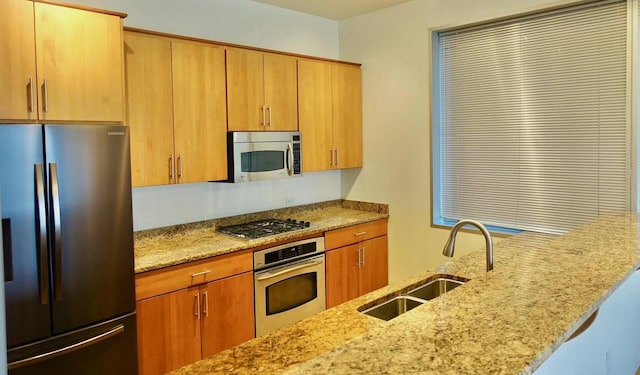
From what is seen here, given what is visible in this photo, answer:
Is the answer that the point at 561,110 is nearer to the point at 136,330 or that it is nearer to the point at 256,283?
the point at 256,283

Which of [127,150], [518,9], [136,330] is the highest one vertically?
[518,9]

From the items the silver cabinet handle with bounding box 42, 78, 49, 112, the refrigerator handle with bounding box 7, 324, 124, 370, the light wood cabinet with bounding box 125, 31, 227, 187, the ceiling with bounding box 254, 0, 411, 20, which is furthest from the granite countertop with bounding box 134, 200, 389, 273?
the ceiling with bounding box 254, 0, 411, 20

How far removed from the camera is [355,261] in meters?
3.99

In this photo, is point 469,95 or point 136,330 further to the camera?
point 469,95

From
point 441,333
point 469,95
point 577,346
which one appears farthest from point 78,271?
point 469,95

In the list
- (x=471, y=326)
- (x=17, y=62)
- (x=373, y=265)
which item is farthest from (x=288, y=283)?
(x=471, y=326)

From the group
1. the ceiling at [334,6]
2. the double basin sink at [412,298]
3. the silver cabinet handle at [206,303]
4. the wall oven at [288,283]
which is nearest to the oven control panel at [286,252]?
the wall oven at [288,283]

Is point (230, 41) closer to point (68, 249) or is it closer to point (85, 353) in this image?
point (68, 249)

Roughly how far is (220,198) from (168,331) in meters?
1.22

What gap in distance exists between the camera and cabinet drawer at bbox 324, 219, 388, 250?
374 cm

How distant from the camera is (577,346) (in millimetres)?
2037

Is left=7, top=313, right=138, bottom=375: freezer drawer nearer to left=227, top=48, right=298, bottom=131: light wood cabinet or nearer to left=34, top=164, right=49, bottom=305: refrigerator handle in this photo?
left=34, top=164, right=49, bottom=305: refrigerator handle

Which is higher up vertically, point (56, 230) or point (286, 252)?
point (56, 230)

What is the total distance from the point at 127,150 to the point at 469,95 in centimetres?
257
